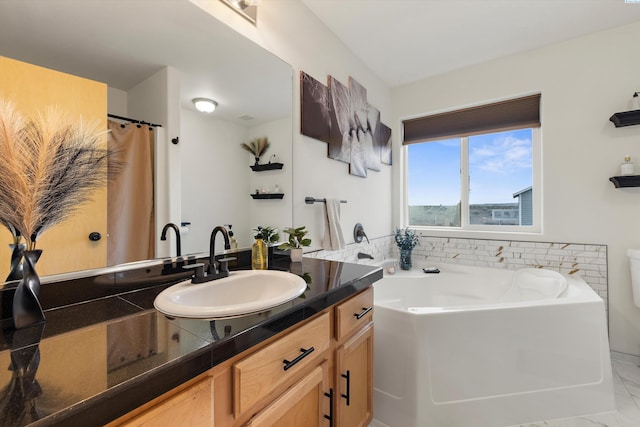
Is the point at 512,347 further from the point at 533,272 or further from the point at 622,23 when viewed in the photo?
the point at 622,23

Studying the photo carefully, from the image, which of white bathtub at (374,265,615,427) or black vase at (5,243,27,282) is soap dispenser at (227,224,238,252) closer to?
black vase at (5,243,27,282)

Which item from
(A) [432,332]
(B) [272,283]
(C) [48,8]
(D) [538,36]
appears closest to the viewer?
(C) [48,8]

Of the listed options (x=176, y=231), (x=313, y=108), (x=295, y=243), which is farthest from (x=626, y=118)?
(x=176, y=231)

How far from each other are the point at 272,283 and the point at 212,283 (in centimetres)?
25

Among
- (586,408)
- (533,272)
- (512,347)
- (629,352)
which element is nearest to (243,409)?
(512,347)

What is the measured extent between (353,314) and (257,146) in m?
1.01

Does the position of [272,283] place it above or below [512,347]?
above

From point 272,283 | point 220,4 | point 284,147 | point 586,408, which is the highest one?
point 220,4

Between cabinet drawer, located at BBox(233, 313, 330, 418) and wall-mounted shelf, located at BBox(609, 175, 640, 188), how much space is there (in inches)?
97.7

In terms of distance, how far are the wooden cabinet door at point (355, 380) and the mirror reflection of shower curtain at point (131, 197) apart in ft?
2.94

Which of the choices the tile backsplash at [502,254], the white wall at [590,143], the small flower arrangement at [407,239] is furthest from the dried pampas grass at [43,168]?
the white wall at [590,143]

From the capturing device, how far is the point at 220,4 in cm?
135

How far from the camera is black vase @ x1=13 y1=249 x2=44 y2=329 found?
73 centimetres

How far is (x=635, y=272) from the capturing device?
2020 mm
